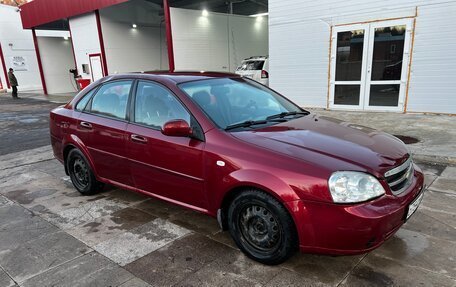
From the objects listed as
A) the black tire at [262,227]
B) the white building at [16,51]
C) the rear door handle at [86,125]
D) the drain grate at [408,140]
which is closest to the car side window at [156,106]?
the rear door handle at [86,125]

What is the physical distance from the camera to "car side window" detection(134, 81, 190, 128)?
3.37 meters

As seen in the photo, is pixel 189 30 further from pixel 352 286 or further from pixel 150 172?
pixel 352 286

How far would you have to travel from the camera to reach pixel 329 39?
32.8ft

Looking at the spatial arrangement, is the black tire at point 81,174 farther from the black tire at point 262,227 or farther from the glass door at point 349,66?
the glass door at point 349,66

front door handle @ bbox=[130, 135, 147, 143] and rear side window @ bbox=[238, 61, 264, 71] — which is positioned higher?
rear side window @ bbox=[238, 61, 264, 71]

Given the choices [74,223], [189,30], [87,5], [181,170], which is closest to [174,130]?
[181,170]

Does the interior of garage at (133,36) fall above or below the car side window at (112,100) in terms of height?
above

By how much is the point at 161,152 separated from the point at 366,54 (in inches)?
312

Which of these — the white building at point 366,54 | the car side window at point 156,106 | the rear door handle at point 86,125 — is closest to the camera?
the car side window at point 156,106

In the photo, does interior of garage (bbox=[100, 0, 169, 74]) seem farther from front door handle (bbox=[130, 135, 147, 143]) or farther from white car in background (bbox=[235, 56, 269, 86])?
front door handle (bbox=[130, 135, 147, 143])

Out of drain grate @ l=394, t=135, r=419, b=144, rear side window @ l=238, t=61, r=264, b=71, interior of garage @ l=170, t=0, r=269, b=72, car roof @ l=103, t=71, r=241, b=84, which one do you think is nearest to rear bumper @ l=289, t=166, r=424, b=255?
car roof @ l=103, t=71, r=241, b=84

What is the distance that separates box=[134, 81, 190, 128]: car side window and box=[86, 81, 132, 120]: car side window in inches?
9.2

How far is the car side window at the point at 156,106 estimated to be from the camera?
11.0 feet

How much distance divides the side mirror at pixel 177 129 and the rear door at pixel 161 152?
10cm
